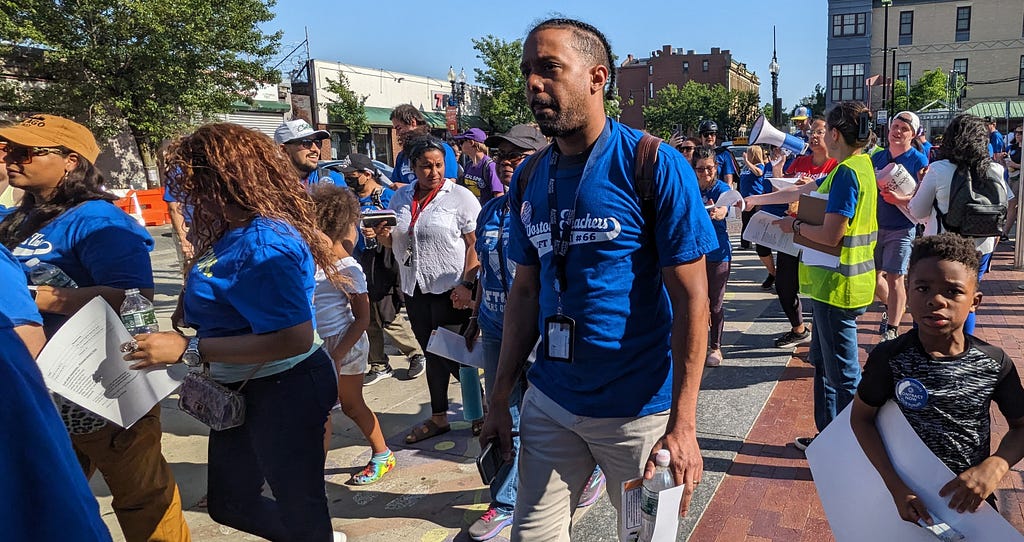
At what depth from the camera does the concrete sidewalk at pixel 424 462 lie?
11.1 feet

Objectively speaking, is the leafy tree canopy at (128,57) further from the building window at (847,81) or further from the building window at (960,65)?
the building window at (960,65)

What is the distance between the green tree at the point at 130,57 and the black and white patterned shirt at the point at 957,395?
75.3 ft

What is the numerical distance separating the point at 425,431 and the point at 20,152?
8.82 feet

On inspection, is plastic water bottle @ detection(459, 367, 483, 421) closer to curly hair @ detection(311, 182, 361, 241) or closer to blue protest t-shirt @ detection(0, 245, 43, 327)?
curly hair @ detection(311, 182, 361, 241)

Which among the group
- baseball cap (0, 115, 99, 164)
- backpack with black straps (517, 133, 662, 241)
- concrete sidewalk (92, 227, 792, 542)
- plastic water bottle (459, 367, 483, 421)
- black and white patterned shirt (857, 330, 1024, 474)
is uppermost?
baseball cap (0, 115, 99, 164)

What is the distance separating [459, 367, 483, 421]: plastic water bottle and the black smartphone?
6.07ft

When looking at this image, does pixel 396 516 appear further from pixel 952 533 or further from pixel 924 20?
pixel 924 20

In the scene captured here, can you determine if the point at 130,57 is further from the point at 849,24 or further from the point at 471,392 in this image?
the point at 849,24

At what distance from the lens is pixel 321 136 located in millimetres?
5445

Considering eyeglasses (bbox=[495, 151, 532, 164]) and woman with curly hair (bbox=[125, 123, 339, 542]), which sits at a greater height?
eyeglasses (bbox=[495, 151, 532, 164])

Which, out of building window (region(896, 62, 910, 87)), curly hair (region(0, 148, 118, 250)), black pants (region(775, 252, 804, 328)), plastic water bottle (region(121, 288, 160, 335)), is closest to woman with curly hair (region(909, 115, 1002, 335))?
black pants (region(775, 252, 804, 328))

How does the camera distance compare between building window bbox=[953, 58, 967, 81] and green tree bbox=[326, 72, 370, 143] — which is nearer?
green tree bbox=[326, 72, 370, 143]

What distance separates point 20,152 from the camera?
264 cm

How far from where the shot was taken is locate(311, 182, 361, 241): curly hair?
369cm
